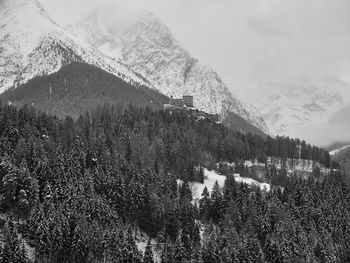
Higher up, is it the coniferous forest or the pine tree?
the coniferous forest

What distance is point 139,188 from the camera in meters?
151

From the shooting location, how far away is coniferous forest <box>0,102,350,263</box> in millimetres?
124725

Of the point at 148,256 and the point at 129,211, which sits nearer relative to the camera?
the point at 148,256

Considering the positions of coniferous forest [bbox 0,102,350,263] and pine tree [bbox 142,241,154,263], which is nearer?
coniferous forest [bbox 0,102,350,263]

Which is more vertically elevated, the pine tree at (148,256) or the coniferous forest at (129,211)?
the coniferous forest at (129,211)

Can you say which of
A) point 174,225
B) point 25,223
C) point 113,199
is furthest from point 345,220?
point 25,223

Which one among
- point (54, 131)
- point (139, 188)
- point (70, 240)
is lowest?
point (70, 240)

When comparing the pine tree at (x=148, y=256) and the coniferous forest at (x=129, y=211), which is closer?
the coniferous forest at (x=129, y=211)

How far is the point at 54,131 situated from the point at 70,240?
69148mm

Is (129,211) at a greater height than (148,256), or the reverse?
(129,211)

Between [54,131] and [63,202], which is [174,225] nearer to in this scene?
[63,202]

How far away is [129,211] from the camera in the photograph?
488 ft

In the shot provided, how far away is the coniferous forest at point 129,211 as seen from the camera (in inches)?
4910

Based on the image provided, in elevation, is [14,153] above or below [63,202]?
above
